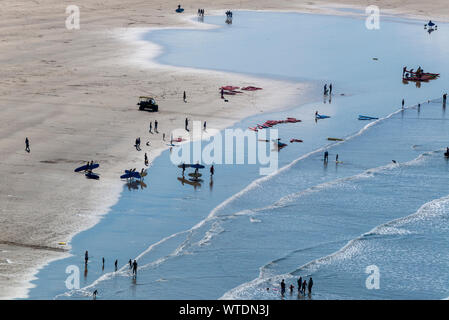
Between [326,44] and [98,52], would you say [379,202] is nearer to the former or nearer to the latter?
[98,52]

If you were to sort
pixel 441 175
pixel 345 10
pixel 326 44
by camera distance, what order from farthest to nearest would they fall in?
pixel 345 10, pixel 326 44, pixel 441 175

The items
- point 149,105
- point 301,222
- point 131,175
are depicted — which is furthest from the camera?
point 149,105

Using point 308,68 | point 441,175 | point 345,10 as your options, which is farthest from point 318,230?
point 345,10

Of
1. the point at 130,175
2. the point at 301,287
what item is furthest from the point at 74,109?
the point at 301,287

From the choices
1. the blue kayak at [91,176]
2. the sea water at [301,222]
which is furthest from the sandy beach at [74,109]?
the sea water at [301,222]

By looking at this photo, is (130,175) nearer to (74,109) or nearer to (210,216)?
(210,216)
